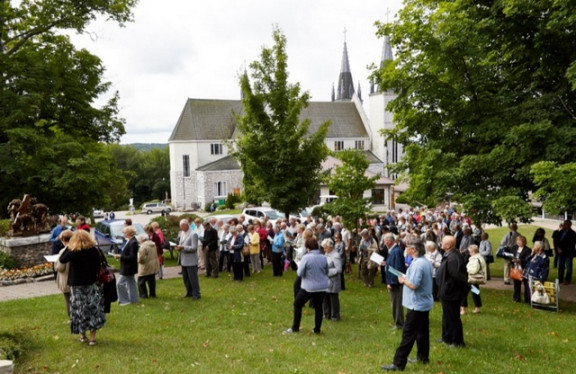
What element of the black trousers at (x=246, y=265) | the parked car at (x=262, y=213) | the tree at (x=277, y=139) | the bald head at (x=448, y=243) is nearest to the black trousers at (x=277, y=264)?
the black trousers at (x=246, y=265)

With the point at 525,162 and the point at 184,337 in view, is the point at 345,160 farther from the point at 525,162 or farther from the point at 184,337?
the point at 184,337

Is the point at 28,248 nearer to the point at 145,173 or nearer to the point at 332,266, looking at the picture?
the point at 332,266

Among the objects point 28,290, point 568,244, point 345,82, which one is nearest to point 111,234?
point 28,290

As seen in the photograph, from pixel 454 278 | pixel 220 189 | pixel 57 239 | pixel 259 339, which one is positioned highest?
pixel 220 189

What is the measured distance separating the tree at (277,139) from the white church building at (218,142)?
4086 cm

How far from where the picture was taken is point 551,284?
453 inches

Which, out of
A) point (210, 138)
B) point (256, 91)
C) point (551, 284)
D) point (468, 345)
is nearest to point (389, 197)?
point (210, 138)

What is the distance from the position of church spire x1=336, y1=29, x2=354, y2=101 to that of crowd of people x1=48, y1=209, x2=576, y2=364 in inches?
2392

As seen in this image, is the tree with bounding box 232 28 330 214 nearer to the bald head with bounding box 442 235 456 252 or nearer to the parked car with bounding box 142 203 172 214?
the bald head with bounding box 442 235 456 252

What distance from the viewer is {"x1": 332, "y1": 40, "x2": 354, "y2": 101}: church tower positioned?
79.1 meters

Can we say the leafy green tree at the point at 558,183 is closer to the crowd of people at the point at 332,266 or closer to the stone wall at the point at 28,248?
the crowd of people at the point at 332,266

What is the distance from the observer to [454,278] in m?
8.16

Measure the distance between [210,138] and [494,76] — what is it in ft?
174

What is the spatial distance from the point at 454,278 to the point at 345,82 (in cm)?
7394
